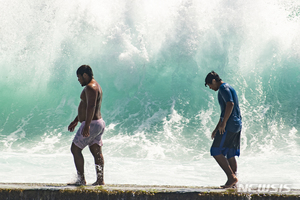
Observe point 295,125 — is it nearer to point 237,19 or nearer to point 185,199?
point 237,19

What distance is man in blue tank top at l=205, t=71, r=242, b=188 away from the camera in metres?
3.15

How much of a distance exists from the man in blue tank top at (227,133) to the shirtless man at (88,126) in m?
1.25

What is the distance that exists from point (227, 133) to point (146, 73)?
27.4 feet

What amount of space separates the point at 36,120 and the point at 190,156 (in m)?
5.47

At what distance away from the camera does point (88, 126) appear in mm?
3031

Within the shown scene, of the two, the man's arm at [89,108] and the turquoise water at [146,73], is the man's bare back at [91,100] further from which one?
the turquoise water at [146,73]

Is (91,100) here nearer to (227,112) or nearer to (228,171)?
(227,112)

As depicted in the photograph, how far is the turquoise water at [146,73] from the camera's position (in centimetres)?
845

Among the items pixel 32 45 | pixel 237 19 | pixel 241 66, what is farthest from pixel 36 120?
pixel 237 19

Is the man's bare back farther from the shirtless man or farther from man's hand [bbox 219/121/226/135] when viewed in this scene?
man's hand [bbox 219/121/226/135]

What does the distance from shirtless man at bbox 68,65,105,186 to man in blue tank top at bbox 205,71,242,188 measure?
1.25 m

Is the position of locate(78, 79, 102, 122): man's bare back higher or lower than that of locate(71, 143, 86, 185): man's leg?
higher

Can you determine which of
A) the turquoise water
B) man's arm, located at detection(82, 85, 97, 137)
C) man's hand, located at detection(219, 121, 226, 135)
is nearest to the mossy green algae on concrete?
man's arm, located at detection(82, 85, 97, 137)

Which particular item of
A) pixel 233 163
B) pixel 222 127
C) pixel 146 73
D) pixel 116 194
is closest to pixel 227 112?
pixel 222 127
